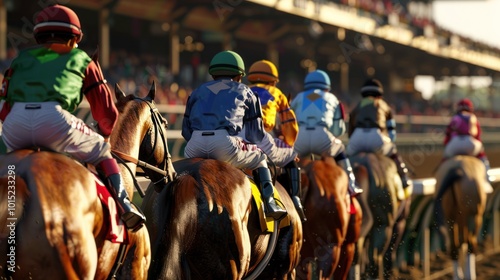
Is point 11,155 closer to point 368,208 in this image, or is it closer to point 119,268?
point 119,268

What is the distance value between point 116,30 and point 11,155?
18.5m

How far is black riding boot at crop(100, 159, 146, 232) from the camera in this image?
166 inches

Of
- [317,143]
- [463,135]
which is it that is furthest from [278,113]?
[463,135]

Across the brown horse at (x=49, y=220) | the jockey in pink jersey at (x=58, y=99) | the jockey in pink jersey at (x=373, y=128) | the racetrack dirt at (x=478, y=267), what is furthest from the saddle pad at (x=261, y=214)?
the racetrack dirt at (x=478, y=267)

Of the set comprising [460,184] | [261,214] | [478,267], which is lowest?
[478,267]

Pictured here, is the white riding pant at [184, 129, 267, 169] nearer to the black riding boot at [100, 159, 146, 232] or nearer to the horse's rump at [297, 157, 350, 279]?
the black riding boot at [100, 159, 146, 232]

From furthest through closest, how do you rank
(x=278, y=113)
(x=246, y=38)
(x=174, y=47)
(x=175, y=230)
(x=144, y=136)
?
(x=246, y=38), (x=174, y=47), (x=278, y=113), (x=144, y=136), (x=175, y=230)

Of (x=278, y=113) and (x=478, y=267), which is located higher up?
(x=278, y=113)

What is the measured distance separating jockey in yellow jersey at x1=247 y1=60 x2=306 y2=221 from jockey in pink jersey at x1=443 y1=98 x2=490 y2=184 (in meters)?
4.25

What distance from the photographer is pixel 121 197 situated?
4.24 m

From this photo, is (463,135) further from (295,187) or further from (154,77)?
(154,77)

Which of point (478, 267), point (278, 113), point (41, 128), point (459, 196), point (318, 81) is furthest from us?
point (478, 267)

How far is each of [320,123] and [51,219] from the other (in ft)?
14.1

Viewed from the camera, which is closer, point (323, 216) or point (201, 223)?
point (201, 223)
